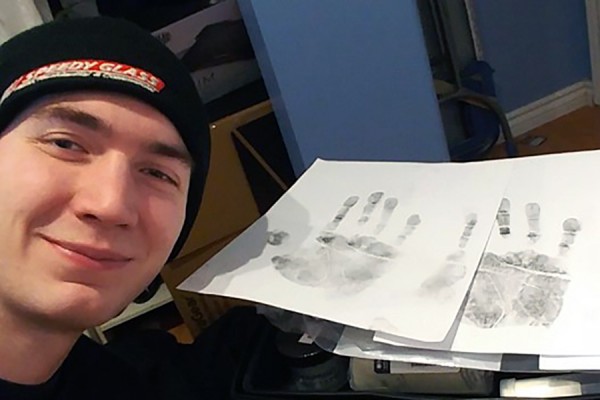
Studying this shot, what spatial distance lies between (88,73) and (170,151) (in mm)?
97

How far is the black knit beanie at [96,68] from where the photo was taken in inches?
26.2

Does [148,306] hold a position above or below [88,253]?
below

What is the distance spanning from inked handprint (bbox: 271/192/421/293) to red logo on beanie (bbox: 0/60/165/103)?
7.8 inches

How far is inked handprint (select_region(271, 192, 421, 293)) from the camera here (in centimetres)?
69

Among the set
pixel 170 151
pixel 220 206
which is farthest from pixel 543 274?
pixel 220 206

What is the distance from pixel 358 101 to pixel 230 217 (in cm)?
28

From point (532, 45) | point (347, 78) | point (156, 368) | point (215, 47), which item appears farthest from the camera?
point (532, 45)

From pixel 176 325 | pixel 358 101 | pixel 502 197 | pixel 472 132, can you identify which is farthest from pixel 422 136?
pixel 472 132

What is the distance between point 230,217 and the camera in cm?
126

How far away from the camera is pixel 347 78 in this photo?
112 cm

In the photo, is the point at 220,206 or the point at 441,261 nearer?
the point at 441,261

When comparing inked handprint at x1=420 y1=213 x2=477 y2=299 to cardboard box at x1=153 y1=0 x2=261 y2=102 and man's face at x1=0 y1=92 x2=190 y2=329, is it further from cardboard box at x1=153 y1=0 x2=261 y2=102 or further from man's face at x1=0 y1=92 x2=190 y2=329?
cardboard box at x1=153 y1=0 x2=261 y2=102

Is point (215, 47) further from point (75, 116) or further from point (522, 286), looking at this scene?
point (522, 286)

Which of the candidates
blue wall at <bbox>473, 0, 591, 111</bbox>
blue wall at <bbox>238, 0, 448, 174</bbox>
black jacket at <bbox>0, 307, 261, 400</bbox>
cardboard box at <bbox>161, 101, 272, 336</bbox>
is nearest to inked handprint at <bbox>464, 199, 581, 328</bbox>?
black jacket at <bbox>0, 307, 261, 400</bbox>
